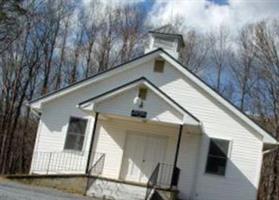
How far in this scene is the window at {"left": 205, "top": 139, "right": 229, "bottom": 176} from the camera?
22.5 m

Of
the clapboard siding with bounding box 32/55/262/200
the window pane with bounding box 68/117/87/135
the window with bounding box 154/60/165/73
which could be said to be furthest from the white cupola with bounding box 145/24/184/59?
the window pane with bounding box 68/117/87/135

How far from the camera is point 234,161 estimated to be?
22391mm

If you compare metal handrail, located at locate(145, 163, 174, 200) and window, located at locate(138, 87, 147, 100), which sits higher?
window, located at locate(138, 87, 147, 100)

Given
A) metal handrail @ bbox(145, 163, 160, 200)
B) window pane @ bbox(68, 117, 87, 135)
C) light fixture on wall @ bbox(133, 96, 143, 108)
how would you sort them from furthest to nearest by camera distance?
1. window pane @ bbox(68, 117, 87, 135)
2. light fixture on wall @ bbox(133, 96, 143, 108)
3. metal handrail @ bbox(145, 163, 160, 200)

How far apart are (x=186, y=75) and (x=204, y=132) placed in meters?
2.57

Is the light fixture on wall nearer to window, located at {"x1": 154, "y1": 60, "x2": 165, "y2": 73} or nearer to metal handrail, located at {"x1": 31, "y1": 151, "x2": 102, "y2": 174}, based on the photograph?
window, located at {"x1": 154, "y1": 60, "x2": 165, "y2": 73}

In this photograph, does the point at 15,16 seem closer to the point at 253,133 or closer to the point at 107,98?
the point at 107,98

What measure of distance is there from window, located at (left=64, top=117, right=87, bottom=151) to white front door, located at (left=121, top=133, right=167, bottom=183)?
1981 mm

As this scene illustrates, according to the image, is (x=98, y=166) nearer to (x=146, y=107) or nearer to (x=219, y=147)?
(x=146, y=107)

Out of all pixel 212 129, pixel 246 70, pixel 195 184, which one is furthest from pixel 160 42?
pixel 246 70

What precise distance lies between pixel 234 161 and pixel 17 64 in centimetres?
2449

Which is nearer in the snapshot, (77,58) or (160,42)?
(160,42)

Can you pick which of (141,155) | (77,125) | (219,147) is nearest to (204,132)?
(219,147)

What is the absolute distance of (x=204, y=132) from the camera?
74.3 ft
